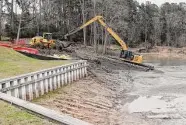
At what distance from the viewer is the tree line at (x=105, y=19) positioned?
62.5 metres

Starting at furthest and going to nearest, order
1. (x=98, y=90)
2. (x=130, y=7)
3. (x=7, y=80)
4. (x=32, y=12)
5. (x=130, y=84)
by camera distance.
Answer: (x=130, y=7), (x=32, y=12), (x=130, y=84), (x=98, y=90), (x=7, y=80)

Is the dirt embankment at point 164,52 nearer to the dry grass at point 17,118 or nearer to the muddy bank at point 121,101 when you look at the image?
the muddy bank at point 121,101

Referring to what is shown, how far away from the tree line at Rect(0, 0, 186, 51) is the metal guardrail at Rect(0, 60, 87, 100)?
31172 mm

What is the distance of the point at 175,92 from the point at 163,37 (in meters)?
67.2

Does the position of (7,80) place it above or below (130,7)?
below

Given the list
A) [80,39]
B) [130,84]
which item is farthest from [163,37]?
[130,84]

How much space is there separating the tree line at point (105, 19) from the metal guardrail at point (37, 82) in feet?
102

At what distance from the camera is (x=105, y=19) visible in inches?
2331

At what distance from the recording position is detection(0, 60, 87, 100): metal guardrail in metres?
14.4

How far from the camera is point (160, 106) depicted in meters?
18.7

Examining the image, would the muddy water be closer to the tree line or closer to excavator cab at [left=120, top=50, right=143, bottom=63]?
excavator cab at [left=120, top=50, right=143, bottom=63]

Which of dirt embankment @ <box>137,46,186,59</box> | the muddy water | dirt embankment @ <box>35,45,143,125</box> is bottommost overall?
dirt embankment @ <box>137,46,186,59</box>

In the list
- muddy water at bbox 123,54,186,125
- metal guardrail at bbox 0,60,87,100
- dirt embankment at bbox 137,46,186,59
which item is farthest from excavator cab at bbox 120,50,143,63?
dirt embankment at bbox 137,46,186,59

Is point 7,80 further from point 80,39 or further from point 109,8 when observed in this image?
point 80,39
